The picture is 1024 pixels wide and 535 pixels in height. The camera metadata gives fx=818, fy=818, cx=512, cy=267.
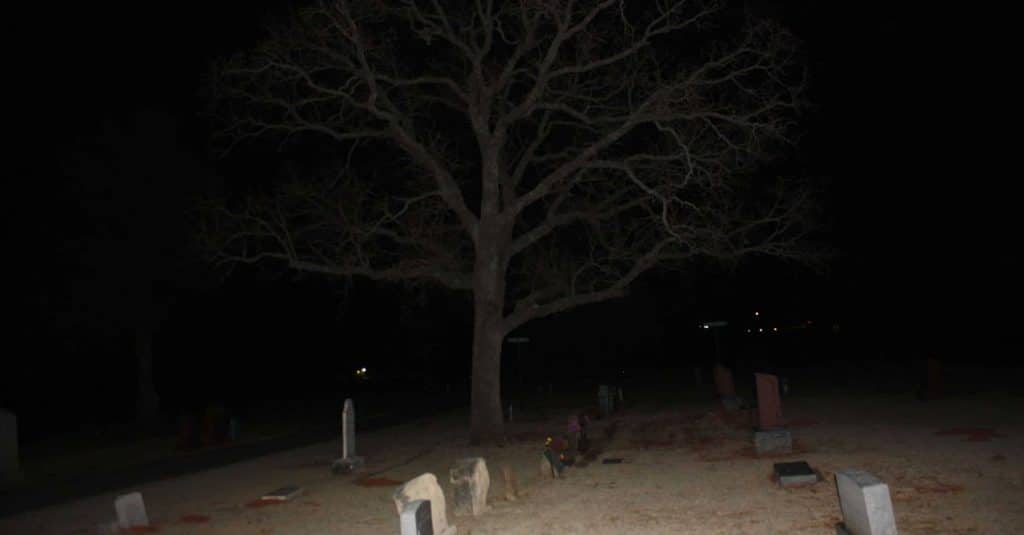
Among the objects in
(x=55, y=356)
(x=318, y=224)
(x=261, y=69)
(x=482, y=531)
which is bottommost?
(x=482, y=531)

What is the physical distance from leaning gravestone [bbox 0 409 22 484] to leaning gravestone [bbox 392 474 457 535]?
44.4ft

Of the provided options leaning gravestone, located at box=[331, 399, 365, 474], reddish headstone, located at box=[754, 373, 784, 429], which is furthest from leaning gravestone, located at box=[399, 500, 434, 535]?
reddish headstone, located at box=[754, 373, 784, 429]

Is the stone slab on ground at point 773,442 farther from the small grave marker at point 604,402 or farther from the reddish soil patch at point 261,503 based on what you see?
the small grave marker at point 604,402

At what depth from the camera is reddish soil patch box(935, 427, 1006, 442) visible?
43.4 ft

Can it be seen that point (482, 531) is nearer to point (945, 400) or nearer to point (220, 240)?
point (220, 240)

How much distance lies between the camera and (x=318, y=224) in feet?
66.2

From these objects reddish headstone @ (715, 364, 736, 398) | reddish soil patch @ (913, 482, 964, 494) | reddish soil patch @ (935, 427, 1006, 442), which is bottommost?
reddish soil patch @ (913, 482, 964, 494)

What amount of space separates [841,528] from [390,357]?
181ft

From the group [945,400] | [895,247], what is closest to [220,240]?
[945,400]

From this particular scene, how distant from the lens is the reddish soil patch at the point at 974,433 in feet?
43.4

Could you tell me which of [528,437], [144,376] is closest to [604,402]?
[528,437]

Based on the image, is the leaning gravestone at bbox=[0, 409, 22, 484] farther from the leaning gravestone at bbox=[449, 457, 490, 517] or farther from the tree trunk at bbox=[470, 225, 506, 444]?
the leaning gravestone at bbox=[449, 457, 490, 517]

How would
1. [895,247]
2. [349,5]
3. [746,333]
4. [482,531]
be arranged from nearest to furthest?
[482,531]
[349,5]
[895,247]
[746,333]

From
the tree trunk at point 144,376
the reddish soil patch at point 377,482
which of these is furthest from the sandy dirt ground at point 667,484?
the tree trunk at point 144,376
